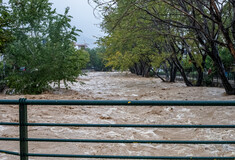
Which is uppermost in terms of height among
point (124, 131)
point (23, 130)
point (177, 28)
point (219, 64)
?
point (177, 28)

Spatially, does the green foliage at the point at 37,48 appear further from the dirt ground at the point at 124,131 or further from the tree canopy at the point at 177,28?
the dirt ground at the point at 124,131

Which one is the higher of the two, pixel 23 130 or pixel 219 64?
pixel 219 64

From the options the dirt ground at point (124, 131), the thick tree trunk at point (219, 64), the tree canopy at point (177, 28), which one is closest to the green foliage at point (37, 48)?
the tree canopy at point (177, 28)

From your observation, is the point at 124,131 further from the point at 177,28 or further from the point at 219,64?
the point at 177,28

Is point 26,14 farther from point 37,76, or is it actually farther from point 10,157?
point 10,157

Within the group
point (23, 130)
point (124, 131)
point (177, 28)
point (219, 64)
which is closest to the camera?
point (23, 130)

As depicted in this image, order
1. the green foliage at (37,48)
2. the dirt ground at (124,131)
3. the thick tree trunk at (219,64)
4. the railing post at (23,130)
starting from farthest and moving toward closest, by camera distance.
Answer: the green foliage at (37,48) < the thick tree trunk at (219,64) < the dirt ground at (124,131) < the railing post at (23,130)

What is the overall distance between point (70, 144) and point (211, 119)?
527 centimetres

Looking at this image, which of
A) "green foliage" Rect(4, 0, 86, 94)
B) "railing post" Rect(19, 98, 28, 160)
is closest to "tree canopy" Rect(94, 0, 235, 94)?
"green foliage" Rect(4, 0, 86, 94)

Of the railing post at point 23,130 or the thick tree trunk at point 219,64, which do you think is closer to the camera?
the railing post at point 23,130

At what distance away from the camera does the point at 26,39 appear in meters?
16.7

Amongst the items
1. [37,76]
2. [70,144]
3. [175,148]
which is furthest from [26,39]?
[175,148]

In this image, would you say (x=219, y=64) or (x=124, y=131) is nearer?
(x=124, y=131)

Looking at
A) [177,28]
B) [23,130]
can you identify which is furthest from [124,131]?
[177,28]
